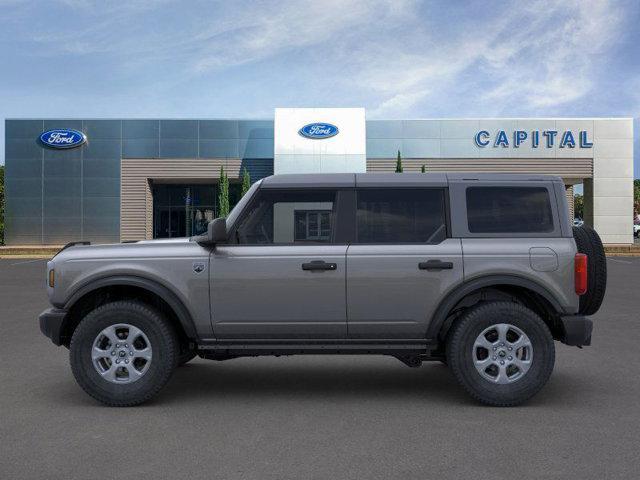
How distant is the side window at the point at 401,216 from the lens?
555 cm

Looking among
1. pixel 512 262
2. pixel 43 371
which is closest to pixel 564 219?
pixel 512 262

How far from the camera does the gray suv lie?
542 centimetres

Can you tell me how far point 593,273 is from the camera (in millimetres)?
5582

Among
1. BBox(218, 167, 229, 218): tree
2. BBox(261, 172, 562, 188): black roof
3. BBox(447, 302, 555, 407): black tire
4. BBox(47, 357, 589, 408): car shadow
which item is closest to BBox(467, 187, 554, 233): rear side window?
BBox(261, 172, 562, 188): black roof

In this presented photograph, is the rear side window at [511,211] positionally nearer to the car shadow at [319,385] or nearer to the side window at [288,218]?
the side window at [288,218]

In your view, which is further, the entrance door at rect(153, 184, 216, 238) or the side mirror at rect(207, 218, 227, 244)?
the entrance door at rect(153, 184, 216, 238)

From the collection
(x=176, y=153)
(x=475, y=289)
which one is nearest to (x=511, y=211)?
(x=475, y=289)

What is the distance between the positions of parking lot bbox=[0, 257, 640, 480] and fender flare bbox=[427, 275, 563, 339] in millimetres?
697

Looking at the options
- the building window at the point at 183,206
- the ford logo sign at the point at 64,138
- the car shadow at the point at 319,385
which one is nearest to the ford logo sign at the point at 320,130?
the building window at the point at 183,206

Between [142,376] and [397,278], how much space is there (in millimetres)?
2204

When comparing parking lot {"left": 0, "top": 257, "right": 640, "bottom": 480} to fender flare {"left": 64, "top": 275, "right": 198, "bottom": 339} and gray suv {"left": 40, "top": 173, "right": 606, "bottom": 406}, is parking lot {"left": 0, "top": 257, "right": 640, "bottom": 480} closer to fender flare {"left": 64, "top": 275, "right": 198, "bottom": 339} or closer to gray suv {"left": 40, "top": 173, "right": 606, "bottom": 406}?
gray suv {"left": 40, "top": 173, "right": 606, "bottom": 406}

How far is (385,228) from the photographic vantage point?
18.2 ft

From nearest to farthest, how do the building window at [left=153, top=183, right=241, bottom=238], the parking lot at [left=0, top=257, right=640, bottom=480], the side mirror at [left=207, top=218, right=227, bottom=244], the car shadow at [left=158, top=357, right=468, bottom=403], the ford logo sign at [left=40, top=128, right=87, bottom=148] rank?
the parking lot at [left=0, top=257, right=640, bottom=480] < the side mirror at [left=207, top=218, right=227, bottom=244] < the car shadow at [left=158, top=357, right=468, bottom=403] < the ford logo sign at [left=40, top=128, right=87, bottom=148] < the building window at [left=153, top=183, right=241, bottom=238]

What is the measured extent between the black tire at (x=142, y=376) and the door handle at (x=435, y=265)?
6.95ft
